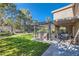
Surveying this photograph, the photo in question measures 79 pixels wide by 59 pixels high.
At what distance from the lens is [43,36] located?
3.77 metres

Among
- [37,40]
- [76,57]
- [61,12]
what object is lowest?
[76,57]

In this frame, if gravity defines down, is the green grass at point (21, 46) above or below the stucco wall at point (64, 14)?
below

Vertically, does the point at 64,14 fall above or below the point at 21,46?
above

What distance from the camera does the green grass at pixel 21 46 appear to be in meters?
3.69

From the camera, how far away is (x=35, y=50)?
3.69 meters

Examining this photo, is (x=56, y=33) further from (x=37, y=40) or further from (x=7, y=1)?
(x=7, y=1)

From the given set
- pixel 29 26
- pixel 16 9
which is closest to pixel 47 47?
pixel 29 26

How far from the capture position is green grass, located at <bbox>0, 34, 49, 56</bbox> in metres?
3.69

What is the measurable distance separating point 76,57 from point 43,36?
74cm

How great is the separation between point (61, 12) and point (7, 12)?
1.04m

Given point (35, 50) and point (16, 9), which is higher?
point (16, 9)

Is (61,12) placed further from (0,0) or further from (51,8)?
(0,0)

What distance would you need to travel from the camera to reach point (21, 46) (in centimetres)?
372

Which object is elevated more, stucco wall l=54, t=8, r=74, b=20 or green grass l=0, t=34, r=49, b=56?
stucco wall l=54, t=8, r=74, b=20
